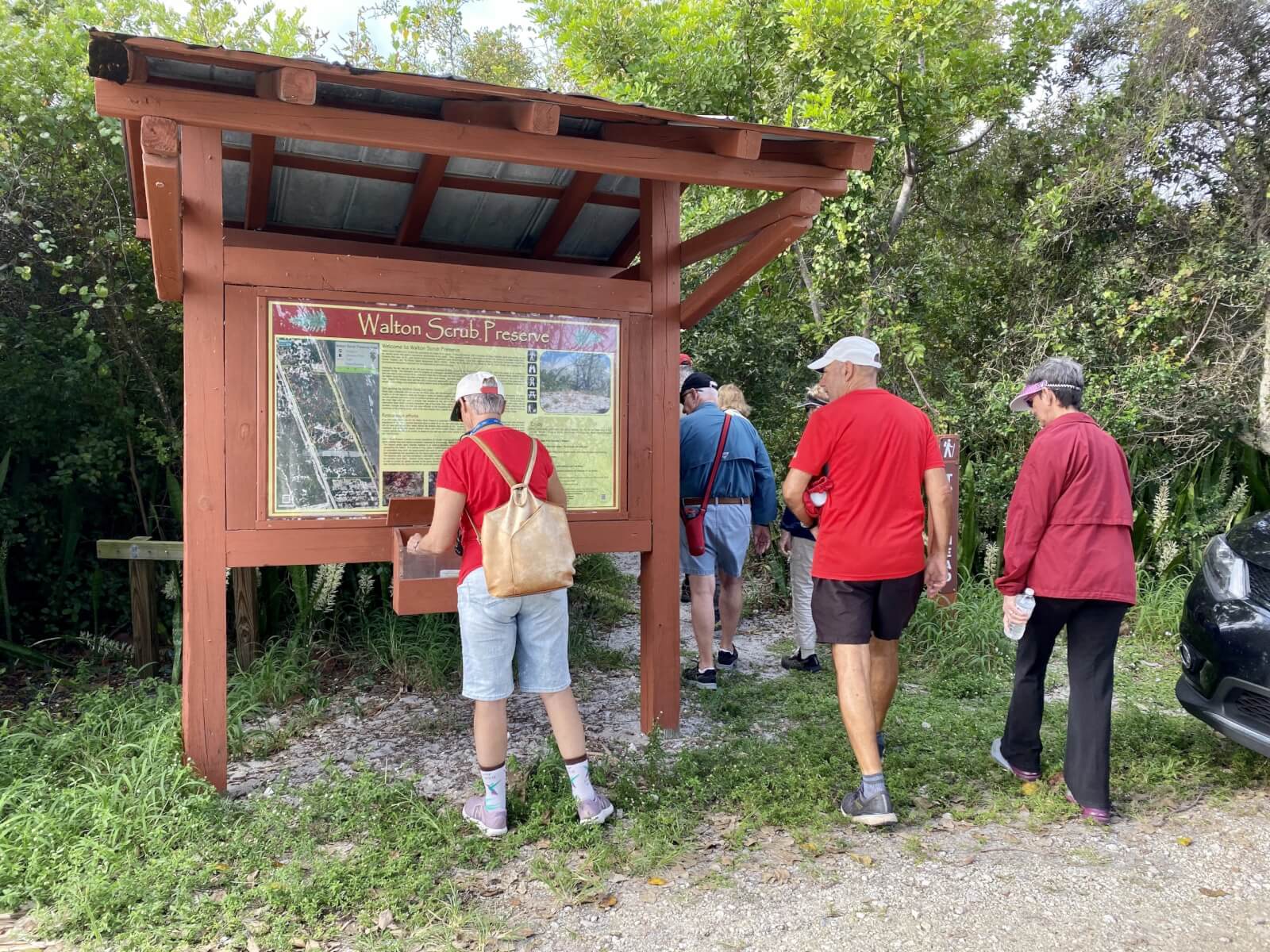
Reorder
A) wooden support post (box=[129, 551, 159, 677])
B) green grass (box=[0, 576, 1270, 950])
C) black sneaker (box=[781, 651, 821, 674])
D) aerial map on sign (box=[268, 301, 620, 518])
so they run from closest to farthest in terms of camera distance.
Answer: green grass (box=[0, 576, 1270, 950]) < aerial map on sign (box=[268, 301, 620, 518]) < wooden support post (box=[129, 551, 159, 677]) < black sneaker (box=[781, 651, 821, 674])

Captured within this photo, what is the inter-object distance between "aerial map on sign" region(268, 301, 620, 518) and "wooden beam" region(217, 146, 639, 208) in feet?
3.25

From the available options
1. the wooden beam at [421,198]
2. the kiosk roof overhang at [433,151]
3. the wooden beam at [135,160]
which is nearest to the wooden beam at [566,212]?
the kiosk roof overhang at [433,151]

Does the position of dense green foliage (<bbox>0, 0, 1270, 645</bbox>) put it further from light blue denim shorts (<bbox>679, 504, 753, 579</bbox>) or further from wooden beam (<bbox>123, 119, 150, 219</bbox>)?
light blue denim shorts (<bbox>679, 504, 753, 579</bbox>)

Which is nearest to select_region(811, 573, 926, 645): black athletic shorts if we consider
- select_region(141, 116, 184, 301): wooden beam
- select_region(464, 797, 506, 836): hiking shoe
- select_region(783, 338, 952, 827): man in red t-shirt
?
select_region(783, 338, 952, 827): man in red t-shirt

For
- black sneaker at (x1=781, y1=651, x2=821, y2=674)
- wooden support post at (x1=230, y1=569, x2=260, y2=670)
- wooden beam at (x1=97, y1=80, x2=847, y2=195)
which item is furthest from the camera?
black sneaker at (x1=781, y1=651, x2=821, y2=674)

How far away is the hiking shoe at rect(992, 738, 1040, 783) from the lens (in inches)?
150

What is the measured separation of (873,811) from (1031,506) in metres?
1.40

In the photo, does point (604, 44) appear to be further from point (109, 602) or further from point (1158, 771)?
point (1158, 771)

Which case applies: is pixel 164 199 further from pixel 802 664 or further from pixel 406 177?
pixel 802 664

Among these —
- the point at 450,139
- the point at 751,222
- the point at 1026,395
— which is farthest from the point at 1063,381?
the point at 450,139

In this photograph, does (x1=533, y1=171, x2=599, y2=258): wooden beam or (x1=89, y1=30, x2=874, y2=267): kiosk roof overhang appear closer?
(x1=89, y1=30, x2=874, y2=267): kiosk roof overhang

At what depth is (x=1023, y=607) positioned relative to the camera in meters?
3.51

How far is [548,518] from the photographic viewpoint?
126 inches

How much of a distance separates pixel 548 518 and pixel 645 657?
154 cm
